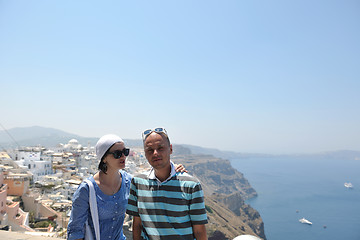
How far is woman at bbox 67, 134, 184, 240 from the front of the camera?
184 cm

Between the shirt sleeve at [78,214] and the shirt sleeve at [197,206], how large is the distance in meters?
0.84

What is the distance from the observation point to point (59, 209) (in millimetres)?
19516

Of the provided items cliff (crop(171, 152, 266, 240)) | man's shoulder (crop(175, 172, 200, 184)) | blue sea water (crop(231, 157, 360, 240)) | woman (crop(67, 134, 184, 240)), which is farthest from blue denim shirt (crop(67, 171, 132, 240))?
blue sea water (crop(231, 157, 360, 240))

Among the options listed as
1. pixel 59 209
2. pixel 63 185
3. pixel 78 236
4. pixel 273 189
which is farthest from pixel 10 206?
pixel 273 189

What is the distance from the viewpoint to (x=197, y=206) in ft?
5.50

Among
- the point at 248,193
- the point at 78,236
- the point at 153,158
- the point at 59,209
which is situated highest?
the point at 153,158

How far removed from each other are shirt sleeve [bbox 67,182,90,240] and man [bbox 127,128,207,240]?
0.34 meters

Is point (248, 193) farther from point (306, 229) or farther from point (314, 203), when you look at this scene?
point (306, 229)

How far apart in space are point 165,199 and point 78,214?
2.29 feet

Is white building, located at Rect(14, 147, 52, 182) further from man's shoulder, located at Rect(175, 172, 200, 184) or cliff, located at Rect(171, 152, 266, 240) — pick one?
man's shoulder, located at Rect(175, 172, 200, 184)

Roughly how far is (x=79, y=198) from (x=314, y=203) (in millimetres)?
94333

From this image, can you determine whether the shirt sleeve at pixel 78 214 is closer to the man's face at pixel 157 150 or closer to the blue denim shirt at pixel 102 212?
the blue denim shirt at pixel 102 212

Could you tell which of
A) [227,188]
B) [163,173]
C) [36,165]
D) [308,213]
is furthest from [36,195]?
[227,188]

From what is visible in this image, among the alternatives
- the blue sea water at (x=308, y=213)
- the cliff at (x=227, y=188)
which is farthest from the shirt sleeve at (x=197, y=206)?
the blue sea water at (x=308, y=213)
